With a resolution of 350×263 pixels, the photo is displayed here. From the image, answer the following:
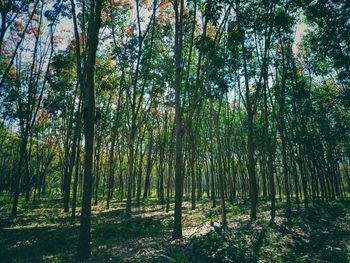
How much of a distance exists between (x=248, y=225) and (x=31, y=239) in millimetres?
10751

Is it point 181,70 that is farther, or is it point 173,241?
point 181,70

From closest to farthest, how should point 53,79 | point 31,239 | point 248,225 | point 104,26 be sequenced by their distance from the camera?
point 31,239
point 248,225
point 104,26
point 53,79

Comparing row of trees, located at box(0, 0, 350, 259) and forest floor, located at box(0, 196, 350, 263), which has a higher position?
row of trees, located at box(0, 0, 350, 259)

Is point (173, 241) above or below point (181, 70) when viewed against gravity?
below

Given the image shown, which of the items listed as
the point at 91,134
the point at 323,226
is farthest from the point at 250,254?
the point at 323,226

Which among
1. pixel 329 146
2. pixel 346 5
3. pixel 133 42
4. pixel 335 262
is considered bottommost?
pixel 335 262

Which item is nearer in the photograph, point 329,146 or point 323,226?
point 323,226

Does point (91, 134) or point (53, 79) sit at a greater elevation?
point (53, 79)

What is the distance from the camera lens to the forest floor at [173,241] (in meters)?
8.92

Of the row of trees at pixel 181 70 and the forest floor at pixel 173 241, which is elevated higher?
the row of trees at pixel 181 70

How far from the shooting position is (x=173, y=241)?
36.2 ft

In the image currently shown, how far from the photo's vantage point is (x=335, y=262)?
9.14 meters

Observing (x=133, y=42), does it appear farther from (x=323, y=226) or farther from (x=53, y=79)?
(x=323, y=226)

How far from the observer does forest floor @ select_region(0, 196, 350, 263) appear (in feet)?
29.3
